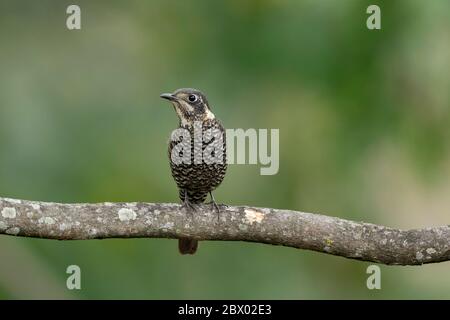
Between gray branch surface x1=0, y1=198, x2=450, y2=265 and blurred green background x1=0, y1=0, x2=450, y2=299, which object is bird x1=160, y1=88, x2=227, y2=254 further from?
blurred green background x1=0, y1=0, x2=450, y2=299

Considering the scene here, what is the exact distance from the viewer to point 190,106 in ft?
19.6

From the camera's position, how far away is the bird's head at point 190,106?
5.97 metres

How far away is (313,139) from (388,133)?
2.25ft

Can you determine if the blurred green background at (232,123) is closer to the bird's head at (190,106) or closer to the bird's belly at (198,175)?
the bird's head at (190,106)

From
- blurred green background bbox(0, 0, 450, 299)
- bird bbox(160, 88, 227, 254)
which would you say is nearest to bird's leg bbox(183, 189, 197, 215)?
bird bbox(160, 88, 227, 254)

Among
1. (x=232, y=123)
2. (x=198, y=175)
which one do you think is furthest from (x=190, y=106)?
(x=232, y=123)

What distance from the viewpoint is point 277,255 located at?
805 centimetres

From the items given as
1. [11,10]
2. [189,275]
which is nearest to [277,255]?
[189,275]

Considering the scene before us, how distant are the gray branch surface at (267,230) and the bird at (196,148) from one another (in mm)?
649

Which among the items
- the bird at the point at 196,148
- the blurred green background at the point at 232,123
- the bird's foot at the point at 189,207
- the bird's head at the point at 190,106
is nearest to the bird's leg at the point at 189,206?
the bird's foot at the point at 189,207

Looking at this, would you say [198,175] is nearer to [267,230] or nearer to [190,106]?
[190,106]

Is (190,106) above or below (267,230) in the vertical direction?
above

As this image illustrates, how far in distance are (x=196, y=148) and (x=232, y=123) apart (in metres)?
1.76
